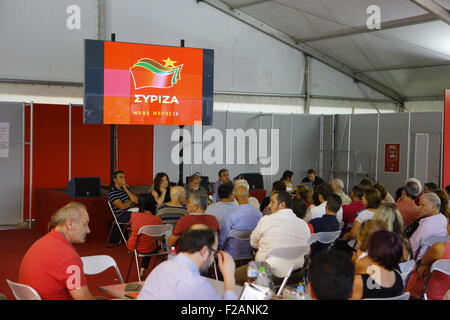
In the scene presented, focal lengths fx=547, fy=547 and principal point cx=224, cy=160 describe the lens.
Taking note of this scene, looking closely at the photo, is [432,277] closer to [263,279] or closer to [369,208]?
[369,208]

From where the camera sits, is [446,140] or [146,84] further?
[446,140]

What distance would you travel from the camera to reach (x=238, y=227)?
17.4 feet

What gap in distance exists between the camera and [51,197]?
8.91m

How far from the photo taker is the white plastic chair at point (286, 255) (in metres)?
4.47

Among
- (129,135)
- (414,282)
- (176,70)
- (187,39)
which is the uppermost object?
(187,39)

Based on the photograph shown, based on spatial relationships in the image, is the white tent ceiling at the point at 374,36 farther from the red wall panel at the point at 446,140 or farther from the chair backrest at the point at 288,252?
the chair backrest at the point at 288,252

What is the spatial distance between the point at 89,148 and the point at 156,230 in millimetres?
6005

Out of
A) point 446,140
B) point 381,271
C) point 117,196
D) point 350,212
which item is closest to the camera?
point 381,271

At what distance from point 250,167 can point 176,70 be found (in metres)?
4.85

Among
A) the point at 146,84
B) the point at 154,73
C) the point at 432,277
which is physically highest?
the point at 154,73

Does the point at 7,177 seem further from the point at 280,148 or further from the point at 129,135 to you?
the point at 280,148

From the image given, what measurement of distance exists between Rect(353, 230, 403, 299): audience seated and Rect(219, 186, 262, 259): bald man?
227 centimetres

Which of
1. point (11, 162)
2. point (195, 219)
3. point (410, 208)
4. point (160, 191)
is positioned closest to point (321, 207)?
point (410, 208)

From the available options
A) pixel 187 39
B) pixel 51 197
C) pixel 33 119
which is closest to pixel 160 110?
pixel 51 197
